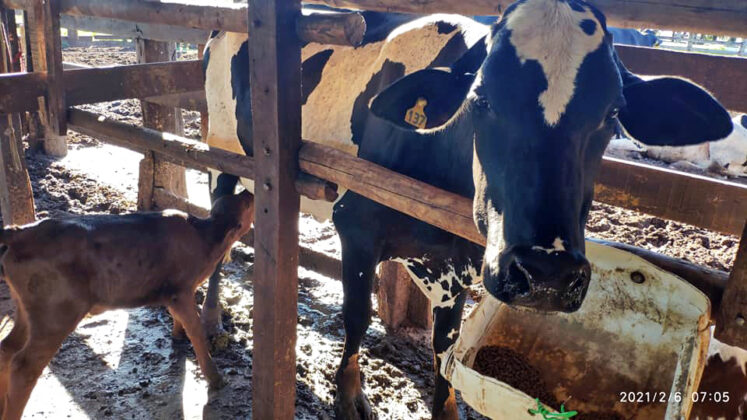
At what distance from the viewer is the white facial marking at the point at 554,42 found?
1.75 metres

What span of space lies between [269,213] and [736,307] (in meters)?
1.60

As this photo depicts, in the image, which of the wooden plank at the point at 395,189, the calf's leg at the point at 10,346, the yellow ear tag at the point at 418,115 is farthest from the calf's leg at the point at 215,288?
the yellow ear tag at the point at 418,115

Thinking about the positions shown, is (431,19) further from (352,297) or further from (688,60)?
(352,297)

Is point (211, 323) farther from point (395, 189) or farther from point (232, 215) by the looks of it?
point (395, 189)

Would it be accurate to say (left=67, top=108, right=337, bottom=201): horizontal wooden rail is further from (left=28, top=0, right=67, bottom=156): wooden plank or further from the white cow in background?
the white cow in background

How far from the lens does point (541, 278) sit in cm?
155

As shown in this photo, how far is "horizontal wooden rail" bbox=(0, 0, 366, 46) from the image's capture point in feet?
6.94

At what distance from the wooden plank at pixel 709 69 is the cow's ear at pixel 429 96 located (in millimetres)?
1386

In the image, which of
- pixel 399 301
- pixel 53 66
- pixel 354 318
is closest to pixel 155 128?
pixel 53 66

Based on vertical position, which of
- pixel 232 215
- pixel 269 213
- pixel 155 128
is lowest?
pixel 232 215

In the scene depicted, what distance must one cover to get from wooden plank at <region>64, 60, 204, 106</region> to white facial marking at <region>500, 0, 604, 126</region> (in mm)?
2760

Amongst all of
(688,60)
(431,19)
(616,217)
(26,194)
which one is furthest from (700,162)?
(26,194)

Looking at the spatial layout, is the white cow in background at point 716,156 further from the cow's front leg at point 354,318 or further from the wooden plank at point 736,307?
the wooden plank at point 736,307

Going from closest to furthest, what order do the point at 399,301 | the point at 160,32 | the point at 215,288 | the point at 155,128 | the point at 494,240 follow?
1. the point at 494,240
2. the point at 215,288
3. the point at 399,301
4. the point at 160,32
5. the point at 155,128
